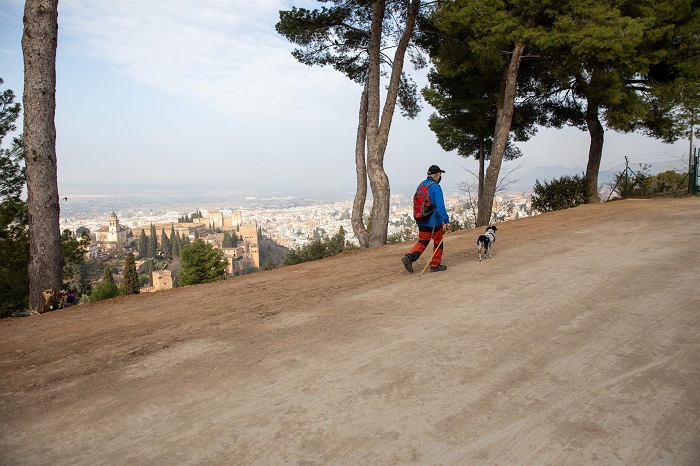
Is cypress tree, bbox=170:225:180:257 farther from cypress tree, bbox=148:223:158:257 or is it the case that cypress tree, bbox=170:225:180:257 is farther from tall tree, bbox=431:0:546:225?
tall tree, bbox=431:0:546:225

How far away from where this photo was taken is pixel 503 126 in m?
15.1

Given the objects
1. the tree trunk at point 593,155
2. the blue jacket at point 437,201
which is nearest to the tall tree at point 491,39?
the tree trunk at point 593,155

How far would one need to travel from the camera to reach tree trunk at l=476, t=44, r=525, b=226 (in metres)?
14.7

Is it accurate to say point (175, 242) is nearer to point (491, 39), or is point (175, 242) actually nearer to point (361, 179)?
point (361, 179)

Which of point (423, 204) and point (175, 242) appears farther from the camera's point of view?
point (175, 242)

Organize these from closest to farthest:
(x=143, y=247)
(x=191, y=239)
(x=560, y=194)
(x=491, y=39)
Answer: (x=491, y=39) < (x=560, y=194) < (x=191, y=239) < (x=143, y=247)

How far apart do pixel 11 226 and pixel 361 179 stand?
1370 centimetres

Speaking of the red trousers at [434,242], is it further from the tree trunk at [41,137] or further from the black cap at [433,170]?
the tree trunk at [41,137]

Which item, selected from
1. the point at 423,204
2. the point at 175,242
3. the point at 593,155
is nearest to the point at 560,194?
the point at 593,155

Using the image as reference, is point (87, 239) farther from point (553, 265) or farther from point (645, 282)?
point (645, 282)

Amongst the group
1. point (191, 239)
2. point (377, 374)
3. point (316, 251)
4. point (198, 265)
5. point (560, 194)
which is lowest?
point (191, 239)

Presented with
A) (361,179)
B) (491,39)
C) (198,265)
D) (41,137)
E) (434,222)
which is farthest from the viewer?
(198,265)

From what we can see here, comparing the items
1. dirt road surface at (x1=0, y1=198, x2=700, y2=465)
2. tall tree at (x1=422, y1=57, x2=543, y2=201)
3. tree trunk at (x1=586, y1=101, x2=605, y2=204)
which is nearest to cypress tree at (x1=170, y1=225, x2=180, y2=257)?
tall tree at (x1=422, y1=57, x2=543, y2=201)

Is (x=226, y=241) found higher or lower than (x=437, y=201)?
lower
